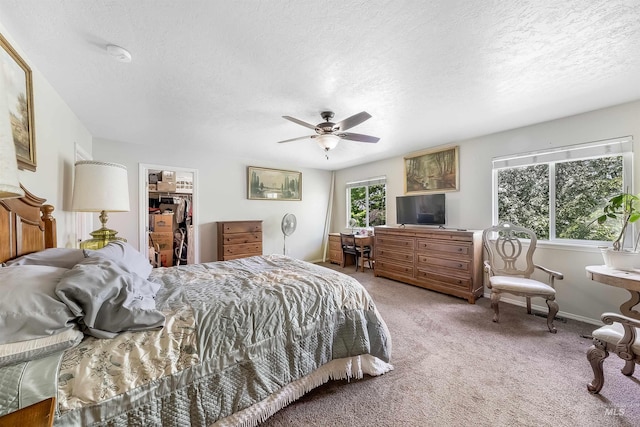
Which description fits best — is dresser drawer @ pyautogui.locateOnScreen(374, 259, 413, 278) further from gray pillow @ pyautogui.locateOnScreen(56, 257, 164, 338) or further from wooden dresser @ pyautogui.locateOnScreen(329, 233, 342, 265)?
gray pillow @ pyautogui.locateOnScreen(56, 257, 164, 338)

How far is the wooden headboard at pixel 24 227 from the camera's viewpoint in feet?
4.19

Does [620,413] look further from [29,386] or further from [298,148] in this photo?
[298,148]

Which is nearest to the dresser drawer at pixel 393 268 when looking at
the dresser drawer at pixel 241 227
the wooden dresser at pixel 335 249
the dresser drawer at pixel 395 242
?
the dresser drawer at pixel 395 242

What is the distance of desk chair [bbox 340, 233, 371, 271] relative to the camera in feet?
16.1

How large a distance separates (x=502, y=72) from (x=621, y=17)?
0.58m

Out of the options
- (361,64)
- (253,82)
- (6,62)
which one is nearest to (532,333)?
(361,64)

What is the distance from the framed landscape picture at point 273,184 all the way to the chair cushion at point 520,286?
3.89 m

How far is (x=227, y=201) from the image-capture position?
4.47 metres

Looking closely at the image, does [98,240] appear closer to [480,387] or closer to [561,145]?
[480,387]

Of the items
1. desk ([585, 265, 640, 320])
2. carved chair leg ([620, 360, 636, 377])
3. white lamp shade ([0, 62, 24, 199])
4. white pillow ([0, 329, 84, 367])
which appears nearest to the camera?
white lamp shade ([0, 62, 24, 199])

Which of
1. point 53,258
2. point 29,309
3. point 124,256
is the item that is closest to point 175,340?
point 29,309

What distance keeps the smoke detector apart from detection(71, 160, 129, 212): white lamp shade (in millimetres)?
1031

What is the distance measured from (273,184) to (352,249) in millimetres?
2190

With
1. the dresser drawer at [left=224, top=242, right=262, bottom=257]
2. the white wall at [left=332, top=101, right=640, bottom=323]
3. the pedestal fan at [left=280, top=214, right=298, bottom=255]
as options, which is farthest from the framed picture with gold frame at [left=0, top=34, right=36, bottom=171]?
the white wall at [left=332, top=101, right=640, bottom=323]
